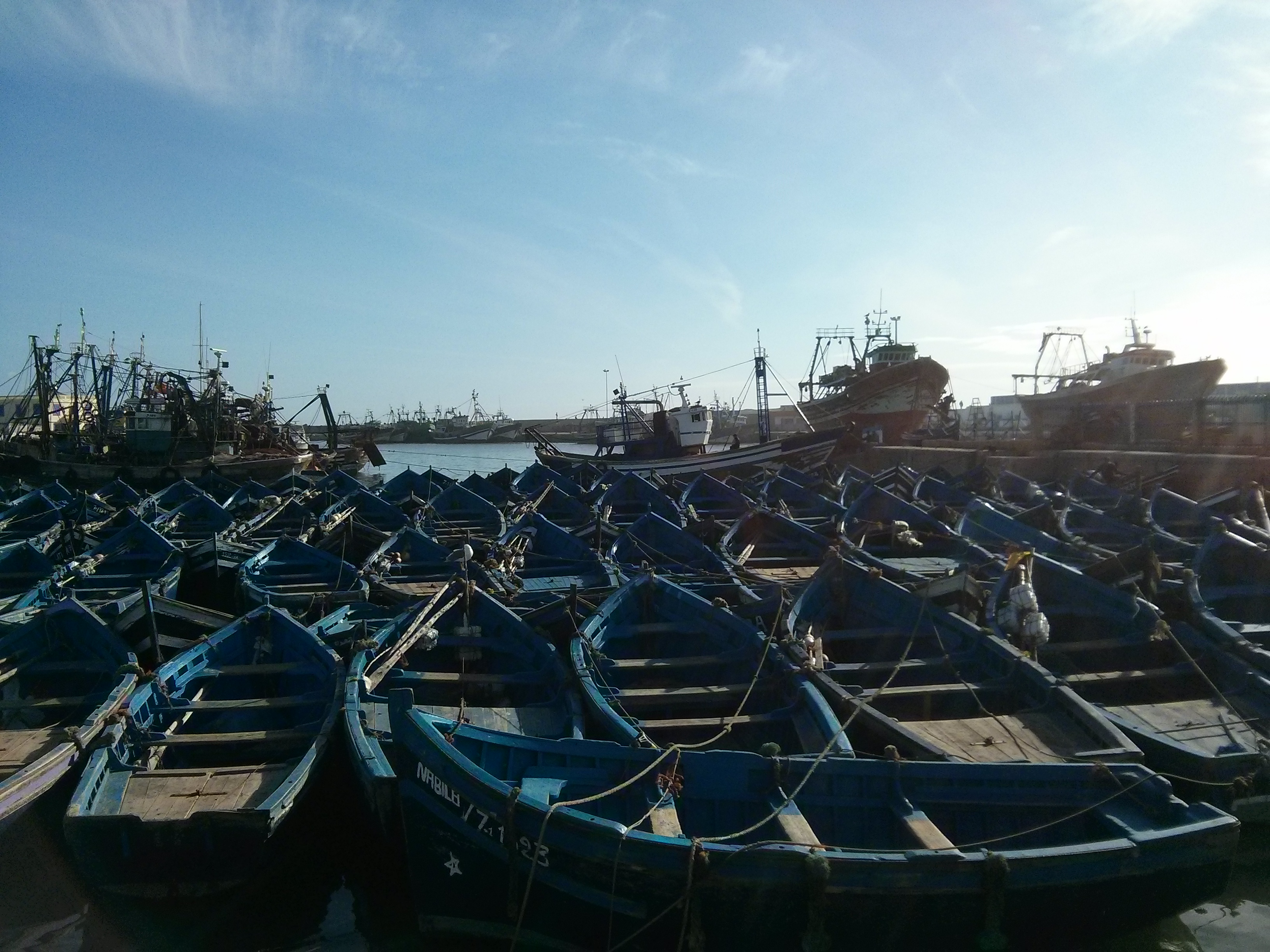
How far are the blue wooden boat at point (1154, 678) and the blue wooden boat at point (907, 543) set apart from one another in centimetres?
146

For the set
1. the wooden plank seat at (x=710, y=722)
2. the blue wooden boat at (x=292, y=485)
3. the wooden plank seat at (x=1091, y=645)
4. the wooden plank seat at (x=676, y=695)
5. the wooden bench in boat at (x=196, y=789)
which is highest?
the blue wooden boat at (x=292, y=485)

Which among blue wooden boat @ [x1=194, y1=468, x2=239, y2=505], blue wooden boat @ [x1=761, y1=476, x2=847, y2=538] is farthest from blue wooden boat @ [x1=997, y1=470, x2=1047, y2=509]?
blue wooden boat @ [x1=194, y1=468, x2=239, y2=505]

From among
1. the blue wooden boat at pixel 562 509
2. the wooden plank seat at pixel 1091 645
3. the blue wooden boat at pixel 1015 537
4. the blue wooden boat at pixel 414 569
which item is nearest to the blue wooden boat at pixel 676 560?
the blue wooden boat at pixel 414 569

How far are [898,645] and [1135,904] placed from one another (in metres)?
5.09

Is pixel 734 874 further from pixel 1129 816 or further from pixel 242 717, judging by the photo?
pixel 242 717

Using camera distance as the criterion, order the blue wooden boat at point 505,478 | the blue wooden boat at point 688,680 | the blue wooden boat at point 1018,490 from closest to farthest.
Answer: the blue wooden boat at point 688,680, the blue wooden boat at point 1018,490, the blue wooden boat at point 505,478

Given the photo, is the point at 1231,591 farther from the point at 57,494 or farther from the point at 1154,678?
the point at 57,494

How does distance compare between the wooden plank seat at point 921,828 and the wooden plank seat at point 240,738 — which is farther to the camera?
the wooden plank seat at point 240,738

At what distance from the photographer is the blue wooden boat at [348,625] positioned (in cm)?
1173

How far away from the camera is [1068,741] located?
307 inches

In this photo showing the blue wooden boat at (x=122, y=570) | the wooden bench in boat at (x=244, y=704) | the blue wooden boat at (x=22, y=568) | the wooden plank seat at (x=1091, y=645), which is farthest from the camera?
the blue wooden boat at (x=22, y=568)

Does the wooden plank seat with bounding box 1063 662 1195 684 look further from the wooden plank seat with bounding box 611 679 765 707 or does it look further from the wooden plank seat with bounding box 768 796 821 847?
the wooden plank seat with bounding box 768 796 821 847

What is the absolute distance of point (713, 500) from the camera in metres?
26.7

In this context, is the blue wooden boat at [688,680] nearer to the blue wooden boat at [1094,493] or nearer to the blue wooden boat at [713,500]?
the blue wooden boat at [713,500]
